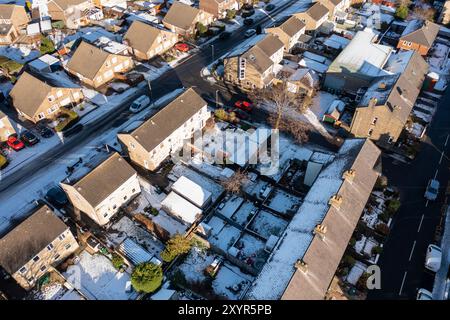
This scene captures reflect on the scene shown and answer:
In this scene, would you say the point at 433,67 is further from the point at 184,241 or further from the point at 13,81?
the point at 13,81

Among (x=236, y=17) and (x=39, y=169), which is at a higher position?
(x=236, y=17)

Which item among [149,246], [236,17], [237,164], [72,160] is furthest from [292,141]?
[236,17]

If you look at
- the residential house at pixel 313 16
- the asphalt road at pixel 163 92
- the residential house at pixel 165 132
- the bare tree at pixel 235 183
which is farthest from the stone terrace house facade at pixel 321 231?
the residential house at pixel 313 16

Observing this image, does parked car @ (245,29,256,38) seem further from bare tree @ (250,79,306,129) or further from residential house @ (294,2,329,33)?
bare tree @ (250,79,306,129)

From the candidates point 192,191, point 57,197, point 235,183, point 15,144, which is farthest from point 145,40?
point 235,183

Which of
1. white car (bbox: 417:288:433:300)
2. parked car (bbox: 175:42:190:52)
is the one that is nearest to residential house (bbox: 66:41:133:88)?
parked car (bbox: 175:42:190:52)

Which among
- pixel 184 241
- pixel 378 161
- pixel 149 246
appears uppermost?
pixel 378 161
